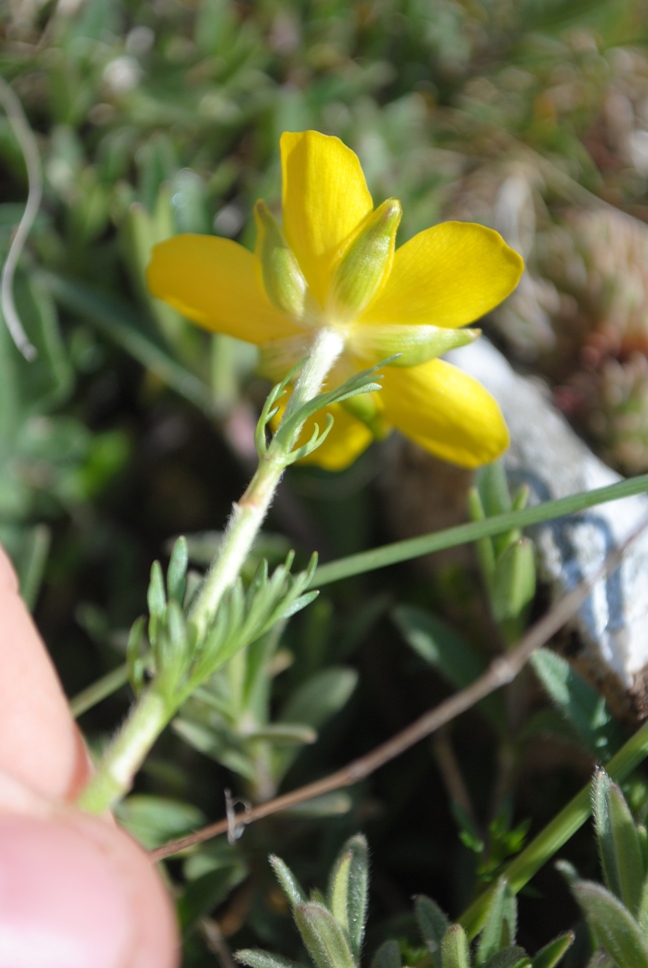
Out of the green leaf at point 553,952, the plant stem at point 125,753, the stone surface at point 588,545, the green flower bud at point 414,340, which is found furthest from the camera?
the stone surface at point 588,545

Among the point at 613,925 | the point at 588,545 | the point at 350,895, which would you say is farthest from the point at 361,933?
the point at 588,545

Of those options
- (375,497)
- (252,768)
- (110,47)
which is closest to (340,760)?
(252,768)

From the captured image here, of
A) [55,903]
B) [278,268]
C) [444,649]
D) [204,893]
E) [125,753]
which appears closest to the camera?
[55,903]

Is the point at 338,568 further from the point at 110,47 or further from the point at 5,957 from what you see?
the point at 110,47

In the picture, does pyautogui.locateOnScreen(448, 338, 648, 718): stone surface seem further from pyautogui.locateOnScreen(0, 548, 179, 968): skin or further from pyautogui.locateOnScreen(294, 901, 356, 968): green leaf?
pyautogui.locateOnScreen(0, 548, 179, 968): skin

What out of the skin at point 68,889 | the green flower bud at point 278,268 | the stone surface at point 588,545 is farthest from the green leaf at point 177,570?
the stone surface at point 588,545

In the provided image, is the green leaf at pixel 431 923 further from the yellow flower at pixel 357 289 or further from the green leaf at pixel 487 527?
the yellow flower at pixel 357 289

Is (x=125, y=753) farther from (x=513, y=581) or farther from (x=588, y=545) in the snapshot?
(x=588, y=545)
